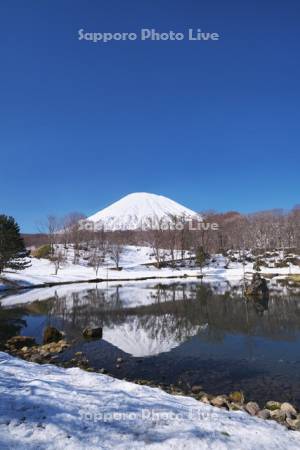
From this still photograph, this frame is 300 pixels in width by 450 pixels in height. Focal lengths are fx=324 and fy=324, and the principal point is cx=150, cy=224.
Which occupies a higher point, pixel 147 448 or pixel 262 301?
pixel 147 448

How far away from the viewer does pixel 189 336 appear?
21609mm

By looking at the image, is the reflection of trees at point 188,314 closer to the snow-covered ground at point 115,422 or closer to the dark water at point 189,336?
the dark water at point 189,336

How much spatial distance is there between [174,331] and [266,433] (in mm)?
15488

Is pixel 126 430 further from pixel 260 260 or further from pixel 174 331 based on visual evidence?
pixel 260 260

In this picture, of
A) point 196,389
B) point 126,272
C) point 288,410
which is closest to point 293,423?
point 288,410

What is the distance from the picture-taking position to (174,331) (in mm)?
23016

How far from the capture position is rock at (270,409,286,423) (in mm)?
9359

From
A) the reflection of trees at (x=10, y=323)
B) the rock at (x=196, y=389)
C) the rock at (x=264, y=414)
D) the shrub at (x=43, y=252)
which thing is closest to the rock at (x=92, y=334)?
the reflection of trees at (x=10, y=323)

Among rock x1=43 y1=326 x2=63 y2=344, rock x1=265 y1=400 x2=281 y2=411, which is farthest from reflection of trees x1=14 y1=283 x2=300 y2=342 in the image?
rock x1=265 y1=400 x2=281 y2=411

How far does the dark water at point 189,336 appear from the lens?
14.2 m

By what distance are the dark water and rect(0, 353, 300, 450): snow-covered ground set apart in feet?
12.9

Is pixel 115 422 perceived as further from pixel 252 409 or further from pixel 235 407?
pixel 252 409

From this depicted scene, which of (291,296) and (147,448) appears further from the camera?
(291,296)

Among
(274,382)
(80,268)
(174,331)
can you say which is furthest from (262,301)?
(80,268)
